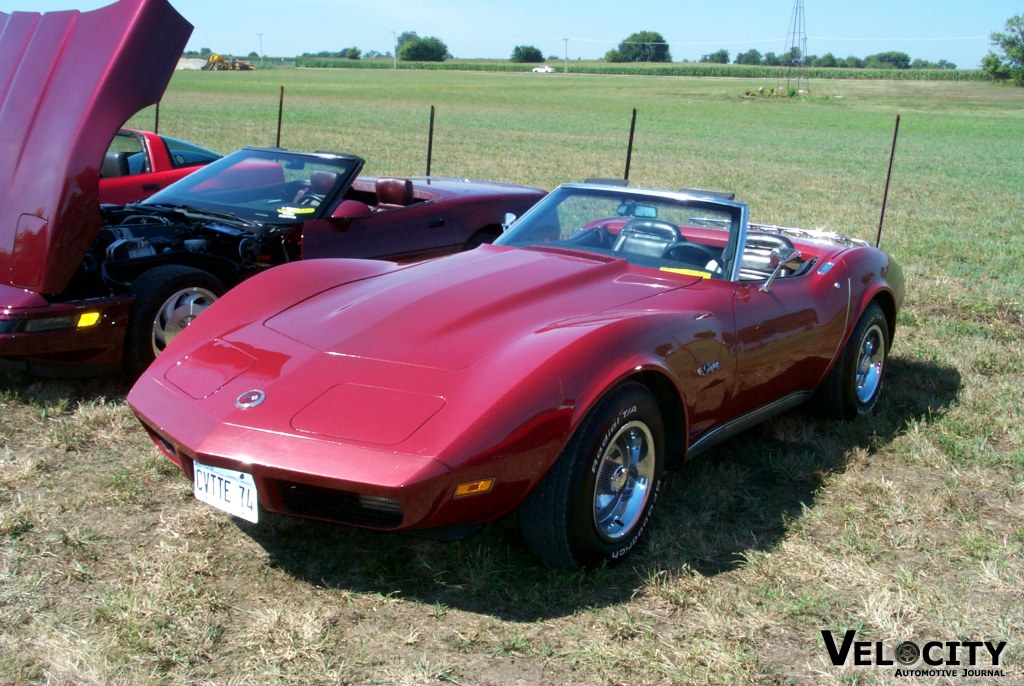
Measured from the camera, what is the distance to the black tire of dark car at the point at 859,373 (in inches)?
196

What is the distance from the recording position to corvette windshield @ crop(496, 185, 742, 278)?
4.39 meters

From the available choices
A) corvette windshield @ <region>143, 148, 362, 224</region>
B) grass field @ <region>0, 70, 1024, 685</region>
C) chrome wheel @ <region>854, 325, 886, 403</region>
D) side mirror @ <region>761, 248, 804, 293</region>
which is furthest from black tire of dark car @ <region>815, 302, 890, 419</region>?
corvette windshield @ <region>143, 148, 362, 224</region>

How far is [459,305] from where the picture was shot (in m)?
3.74

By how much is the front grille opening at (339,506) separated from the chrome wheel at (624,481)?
0.75 metres

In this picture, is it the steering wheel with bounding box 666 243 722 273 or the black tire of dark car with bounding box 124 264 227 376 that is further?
the black tire of dark car with bounding box 124 264 227 376

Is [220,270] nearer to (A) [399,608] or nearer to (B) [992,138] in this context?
(A) [399,608]

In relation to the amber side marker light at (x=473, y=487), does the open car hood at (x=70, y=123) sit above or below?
above

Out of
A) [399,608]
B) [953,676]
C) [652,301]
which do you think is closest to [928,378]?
[652,301]

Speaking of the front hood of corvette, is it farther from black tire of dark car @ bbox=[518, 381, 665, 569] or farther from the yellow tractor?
the yellow tractor

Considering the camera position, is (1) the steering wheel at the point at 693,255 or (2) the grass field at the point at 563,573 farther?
(1) the steering wheel at the point at 693,255

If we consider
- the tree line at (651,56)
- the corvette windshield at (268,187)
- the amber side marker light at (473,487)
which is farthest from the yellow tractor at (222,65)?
the amber side marker light at (473,487)

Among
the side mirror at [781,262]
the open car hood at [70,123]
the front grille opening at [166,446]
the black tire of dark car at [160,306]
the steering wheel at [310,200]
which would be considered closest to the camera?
the front grille opening at [166,446]

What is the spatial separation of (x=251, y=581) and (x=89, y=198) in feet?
8.06

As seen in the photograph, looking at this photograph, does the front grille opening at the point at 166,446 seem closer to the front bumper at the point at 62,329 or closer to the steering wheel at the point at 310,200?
the front bumper at the point at 62,329
